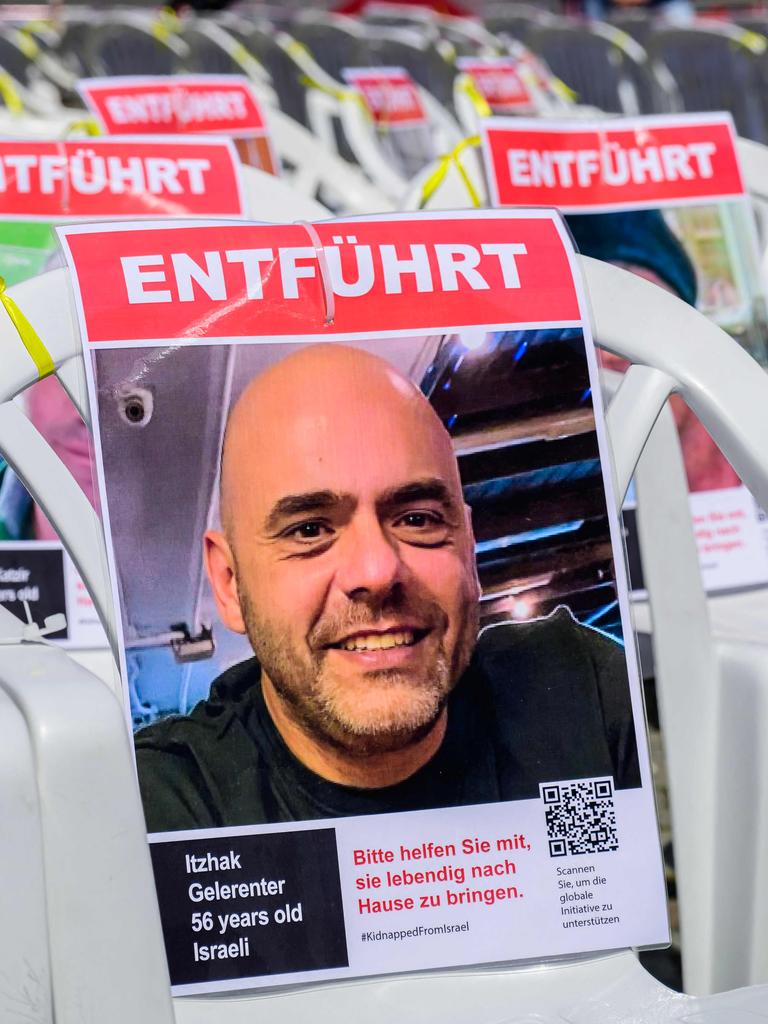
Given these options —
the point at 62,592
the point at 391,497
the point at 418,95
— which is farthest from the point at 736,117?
the point at 391,497

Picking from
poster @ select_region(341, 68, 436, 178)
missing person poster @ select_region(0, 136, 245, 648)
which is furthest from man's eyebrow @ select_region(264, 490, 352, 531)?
poster @ select_region(341, 68, 436, 178)

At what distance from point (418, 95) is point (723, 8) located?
3.36 meters

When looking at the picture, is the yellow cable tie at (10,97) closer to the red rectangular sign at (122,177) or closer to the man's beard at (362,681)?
the red rectangular sign at (122,177)

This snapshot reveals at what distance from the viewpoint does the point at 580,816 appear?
786mm

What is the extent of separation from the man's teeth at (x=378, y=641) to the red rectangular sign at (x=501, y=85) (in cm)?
218

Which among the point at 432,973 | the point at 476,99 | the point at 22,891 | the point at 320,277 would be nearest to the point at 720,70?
the point at 476,99

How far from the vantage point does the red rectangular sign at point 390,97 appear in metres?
3.06

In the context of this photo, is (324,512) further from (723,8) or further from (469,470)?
(723,8)

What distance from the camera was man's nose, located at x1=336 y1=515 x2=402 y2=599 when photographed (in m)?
0.77

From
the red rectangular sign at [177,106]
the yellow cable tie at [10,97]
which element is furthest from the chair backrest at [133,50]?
the red rectangular sign at [177,106]

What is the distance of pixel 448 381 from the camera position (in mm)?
789

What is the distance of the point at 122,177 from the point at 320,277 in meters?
0.47

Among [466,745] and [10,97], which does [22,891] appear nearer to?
[466,745]

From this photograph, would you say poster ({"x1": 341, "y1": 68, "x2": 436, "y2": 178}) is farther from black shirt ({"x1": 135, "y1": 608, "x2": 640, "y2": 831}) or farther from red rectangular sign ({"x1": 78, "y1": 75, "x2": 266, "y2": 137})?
black shirt ({"x1": 135, "y1": 608, "x2": 640, "y2": 831})
